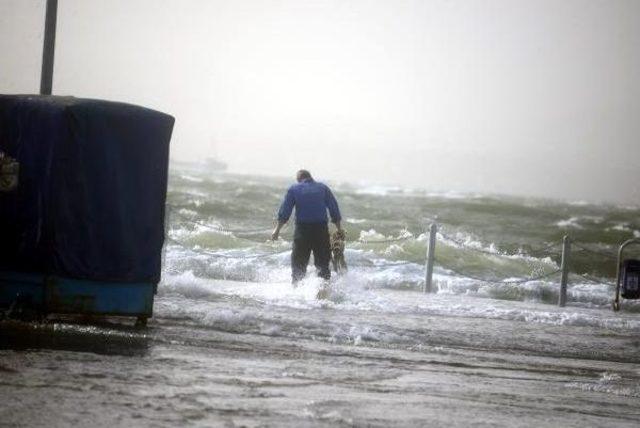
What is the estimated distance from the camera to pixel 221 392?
5.71 metres

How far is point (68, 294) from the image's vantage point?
8461 millimetres

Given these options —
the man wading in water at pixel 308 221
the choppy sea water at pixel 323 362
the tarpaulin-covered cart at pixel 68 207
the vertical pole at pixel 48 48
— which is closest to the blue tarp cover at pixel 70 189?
the tarpaulin-covered cart at pixel 68 207

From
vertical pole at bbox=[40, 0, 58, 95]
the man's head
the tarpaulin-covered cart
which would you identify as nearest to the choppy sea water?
the tarpaulin-covered cart

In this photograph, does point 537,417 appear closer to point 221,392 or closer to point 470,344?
point 221,392

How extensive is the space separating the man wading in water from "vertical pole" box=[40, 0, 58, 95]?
391 cm

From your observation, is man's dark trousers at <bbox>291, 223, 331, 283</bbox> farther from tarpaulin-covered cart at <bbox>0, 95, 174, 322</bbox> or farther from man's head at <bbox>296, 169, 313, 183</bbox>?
tarpaulin-covered cart at <bbox>0, 95, 174, 322</bbox>

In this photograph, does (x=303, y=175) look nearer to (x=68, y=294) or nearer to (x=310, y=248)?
(x=310, y=248)

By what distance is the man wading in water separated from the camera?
1314 centimetres

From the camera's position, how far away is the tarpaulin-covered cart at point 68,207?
27.7 ft

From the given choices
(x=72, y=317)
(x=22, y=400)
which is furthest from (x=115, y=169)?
(x=22, y=400)

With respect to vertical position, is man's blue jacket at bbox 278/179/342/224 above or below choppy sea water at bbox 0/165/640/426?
above

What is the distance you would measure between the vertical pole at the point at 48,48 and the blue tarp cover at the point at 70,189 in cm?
230

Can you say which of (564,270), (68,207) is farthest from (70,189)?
(564,270)

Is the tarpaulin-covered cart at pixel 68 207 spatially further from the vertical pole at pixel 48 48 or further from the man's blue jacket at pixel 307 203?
the man's blue jacket at pixel 307 203
